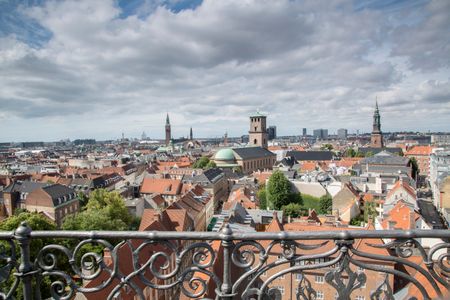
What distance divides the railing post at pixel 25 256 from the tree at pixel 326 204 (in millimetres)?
37613

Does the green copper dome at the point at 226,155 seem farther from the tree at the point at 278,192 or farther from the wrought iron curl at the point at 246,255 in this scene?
the wrought iron curl at the point at 246,255

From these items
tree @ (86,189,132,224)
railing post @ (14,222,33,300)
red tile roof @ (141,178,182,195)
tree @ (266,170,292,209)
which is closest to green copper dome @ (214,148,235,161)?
red tile roof @ (141,178,182,195)

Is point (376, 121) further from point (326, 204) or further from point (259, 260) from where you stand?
point (259, 260)

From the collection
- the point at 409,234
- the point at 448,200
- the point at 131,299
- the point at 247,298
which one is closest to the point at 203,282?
the point at 247,298

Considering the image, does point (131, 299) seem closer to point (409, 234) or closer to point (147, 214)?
point (409, 234)

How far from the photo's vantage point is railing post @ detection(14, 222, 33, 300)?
2.64m

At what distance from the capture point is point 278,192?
3862 centimetres

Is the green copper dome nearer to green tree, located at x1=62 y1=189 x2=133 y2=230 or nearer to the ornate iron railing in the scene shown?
green tree, located at x1=62 y1=189 x2=133 y2=230

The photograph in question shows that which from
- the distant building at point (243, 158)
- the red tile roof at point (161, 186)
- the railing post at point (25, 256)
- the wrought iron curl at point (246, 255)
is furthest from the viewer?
the distant building at point (243, 158)

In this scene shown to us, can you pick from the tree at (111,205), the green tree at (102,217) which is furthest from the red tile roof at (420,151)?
the green tree at (102,217)

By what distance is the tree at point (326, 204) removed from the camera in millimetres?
37125

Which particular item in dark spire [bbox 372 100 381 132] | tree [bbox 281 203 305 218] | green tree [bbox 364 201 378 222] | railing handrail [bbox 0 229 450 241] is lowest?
tree [bbox 281 203 305 218]

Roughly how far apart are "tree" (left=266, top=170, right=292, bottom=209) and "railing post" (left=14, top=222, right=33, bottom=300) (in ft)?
121

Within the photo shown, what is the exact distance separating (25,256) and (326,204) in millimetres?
38309
